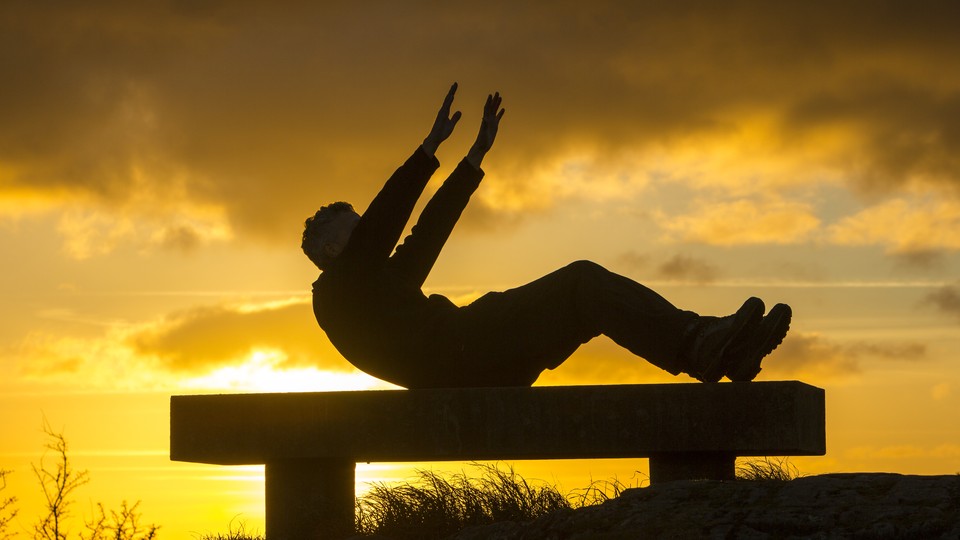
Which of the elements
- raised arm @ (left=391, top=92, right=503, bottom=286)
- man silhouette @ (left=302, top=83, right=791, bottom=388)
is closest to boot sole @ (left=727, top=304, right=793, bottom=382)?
man silhouette @ (left=302, top=83, right=791, bottom=388)

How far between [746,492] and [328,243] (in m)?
2.98

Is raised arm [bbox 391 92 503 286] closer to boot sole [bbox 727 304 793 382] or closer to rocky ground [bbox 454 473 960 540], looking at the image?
boot sole [bbox 727 304 793 382]

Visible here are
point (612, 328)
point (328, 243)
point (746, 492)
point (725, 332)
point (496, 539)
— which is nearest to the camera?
point (746, 492)

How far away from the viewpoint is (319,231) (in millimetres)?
6949

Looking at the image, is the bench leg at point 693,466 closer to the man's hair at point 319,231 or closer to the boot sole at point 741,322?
the boot sole at point 741,322

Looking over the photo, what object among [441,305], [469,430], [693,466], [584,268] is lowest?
[693,466]

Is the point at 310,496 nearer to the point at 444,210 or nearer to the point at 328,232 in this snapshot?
the point at 328,232

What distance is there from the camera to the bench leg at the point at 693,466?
623 cm

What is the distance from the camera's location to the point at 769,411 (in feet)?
19.7

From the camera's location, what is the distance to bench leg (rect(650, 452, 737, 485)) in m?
6.23

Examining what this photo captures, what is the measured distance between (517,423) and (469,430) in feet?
0.86

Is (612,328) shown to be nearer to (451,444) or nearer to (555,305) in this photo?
(555,305)

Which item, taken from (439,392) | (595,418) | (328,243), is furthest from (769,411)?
(328,243)

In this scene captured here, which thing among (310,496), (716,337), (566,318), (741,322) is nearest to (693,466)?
(716,337)
